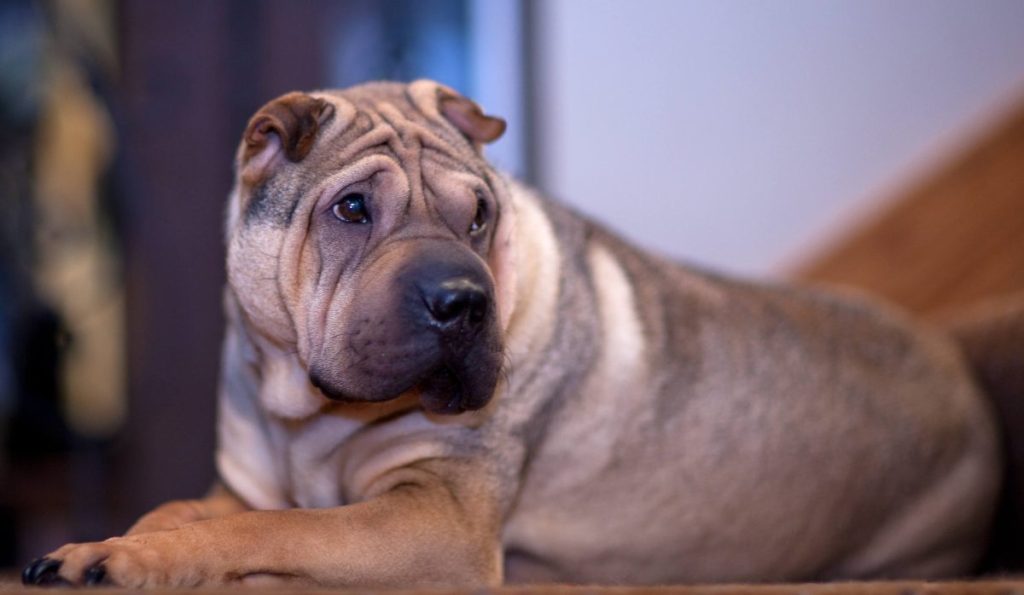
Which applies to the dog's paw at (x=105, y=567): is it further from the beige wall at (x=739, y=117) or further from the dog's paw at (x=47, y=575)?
the beige wall at (x=739, y=117)

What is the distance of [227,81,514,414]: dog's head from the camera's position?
6.10ft

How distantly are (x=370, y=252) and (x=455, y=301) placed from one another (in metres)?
0.23

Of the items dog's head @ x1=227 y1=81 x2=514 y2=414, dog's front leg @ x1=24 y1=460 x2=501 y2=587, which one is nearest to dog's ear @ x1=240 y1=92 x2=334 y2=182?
dog's head @ x1=227 y1=81 x2=514 y2=414

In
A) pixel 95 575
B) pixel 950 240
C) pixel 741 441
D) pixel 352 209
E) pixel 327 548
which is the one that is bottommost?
pixel 950 240

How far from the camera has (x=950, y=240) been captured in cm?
432

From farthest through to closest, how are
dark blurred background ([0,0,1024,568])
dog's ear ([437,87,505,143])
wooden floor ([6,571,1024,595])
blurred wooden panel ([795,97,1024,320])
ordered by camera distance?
dark blurred background ([0,0,1024,568]), blurred wooden panel ([795,97,1024,320]), dog's ear ([437,87,505,143]), wooden floor ([6,571,1024,595])

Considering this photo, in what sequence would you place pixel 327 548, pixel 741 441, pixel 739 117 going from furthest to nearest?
pixel 739 117 < pixel 741 441 < pixel 327 548

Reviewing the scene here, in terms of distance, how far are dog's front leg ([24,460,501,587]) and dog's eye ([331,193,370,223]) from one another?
51cm

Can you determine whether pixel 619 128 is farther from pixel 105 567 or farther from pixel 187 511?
pixel 105 567

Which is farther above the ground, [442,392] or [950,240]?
[442,392]

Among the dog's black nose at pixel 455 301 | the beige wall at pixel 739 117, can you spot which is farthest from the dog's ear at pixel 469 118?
the beige wall at pixel 739 117

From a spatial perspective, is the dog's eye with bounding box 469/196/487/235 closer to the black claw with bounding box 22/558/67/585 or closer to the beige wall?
the black claw with bounding box 22/558/67/585

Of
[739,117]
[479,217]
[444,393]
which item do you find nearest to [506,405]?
[444,393]

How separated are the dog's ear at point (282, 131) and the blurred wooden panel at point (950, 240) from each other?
2.98 metres
